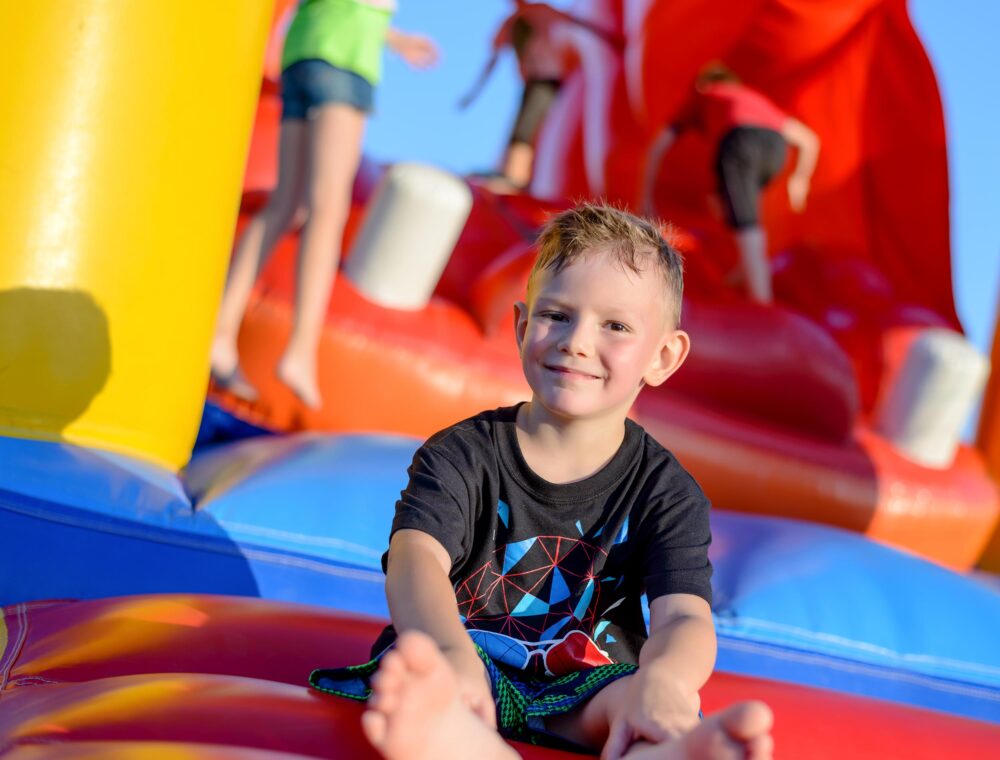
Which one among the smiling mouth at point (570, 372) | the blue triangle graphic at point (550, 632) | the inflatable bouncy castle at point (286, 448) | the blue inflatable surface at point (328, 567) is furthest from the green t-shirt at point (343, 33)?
the blue triangle graphic at point (550, 632)

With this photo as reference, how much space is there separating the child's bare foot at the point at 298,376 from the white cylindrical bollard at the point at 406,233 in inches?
9.5

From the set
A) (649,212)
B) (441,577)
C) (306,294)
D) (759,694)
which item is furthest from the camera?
(649,212)

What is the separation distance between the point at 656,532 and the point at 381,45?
126cm

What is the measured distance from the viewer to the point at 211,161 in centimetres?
145

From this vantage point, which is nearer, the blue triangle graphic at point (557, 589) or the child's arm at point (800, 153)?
the blue triangle graphic at point (557, 589)

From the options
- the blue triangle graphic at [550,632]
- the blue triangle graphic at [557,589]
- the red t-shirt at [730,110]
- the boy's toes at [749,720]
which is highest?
the red t-shirt at [730,110]

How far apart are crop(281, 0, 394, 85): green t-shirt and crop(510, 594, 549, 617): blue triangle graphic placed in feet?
3.96

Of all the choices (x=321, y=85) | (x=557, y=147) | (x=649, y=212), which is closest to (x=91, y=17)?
(x=321, y=85)

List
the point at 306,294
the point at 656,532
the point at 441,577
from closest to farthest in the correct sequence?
the point at 441,577
the point at 656,532
the point at 306,294

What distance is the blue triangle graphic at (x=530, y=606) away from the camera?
3.06ft

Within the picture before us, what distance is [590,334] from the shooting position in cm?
91

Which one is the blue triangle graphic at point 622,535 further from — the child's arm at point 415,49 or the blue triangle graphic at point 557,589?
the child's arm at point 415,49

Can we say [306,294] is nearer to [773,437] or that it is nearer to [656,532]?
[773,437]

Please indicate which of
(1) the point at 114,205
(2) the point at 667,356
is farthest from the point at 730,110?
(2) the point at 667,356
